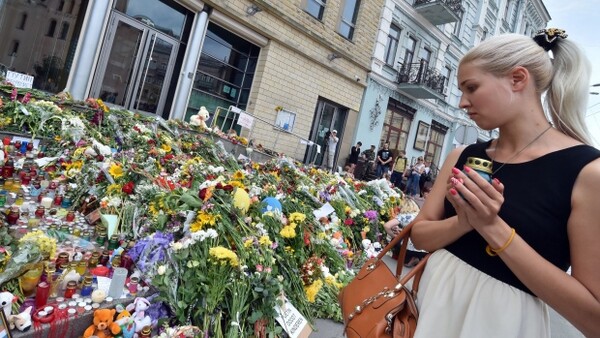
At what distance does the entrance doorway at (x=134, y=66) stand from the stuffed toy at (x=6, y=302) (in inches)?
304

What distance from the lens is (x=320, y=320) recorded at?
103 inches

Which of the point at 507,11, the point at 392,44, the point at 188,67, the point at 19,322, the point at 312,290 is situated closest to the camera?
the point at 19,322

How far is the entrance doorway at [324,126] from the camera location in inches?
513

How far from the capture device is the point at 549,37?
42.7 inches

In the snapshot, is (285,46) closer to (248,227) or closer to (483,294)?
(248,227)

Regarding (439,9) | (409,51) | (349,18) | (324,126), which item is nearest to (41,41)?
(324,126)

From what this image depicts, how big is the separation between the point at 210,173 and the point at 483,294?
2.94 meters

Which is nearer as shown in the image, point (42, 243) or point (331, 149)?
point (42, 243)

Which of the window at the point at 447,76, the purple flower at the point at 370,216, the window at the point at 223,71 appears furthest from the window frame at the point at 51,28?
the window at the point at 447,76

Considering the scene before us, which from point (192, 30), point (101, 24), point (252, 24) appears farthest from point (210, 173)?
point (252, 24)

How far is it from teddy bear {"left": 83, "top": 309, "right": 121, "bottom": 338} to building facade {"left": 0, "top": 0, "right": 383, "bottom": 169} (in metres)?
7.24

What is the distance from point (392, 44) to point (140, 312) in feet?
51.0

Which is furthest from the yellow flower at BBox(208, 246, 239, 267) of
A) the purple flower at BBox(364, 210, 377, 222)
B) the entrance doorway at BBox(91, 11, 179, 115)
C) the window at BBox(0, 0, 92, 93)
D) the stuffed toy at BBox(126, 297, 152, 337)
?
the entrance doorway at BBox(91, 11, 179, 115)

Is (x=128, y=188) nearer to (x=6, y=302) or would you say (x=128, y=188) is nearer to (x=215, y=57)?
(x=6, y=302)
